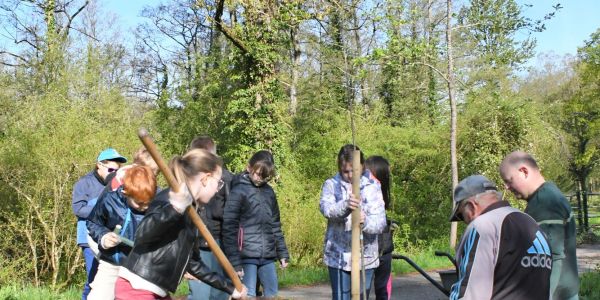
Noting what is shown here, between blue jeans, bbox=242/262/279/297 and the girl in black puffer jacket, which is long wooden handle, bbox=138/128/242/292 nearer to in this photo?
the girl in black puffer jacket

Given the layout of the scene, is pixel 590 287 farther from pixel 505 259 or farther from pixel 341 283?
pixel 505 259

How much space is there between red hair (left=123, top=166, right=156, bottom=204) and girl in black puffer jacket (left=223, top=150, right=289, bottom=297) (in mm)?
1465

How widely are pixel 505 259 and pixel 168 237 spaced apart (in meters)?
1.80

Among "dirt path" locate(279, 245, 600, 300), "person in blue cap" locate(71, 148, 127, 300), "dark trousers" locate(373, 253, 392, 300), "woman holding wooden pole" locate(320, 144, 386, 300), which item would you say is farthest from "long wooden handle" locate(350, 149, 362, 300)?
"dirt path" locate(279, 245, 600, 300)

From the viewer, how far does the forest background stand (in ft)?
40.3

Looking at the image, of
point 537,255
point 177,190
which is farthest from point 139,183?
point 537,255

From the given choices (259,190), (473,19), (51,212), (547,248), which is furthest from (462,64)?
(547,248)

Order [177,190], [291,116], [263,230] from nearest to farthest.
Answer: [177,190] < [263,230] < [291,116]

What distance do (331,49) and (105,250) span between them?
15.2 metres

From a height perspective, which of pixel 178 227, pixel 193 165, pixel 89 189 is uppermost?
pixel 193 165

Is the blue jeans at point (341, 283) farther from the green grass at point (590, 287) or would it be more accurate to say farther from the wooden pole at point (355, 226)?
the green grass at point (590, 287)

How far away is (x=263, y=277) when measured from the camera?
6156 mm

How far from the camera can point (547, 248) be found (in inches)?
134

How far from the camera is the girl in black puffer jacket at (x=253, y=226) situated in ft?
19.5
